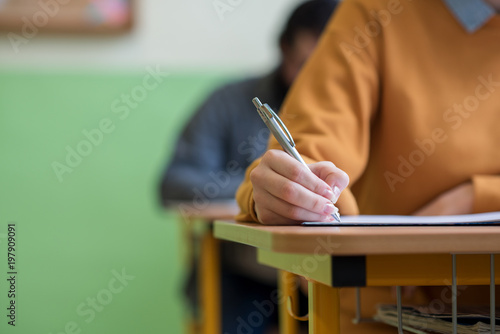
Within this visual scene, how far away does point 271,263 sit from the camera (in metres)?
0.80

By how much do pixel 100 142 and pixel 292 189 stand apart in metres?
2.62

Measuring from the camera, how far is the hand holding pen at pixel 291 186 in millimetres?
652

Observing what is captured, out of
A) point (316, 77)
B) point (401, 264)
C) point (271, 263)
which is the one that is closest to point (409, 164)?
point (316, 77)

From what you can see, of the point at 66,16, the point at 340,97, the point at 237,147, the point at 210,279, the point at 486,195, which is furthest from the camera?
the point at 66,16

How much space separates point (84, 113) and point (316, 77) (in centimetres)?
230

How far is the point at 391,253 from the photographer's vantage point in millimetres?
496

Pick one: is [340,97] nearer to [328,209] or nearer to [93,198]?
[328,209]

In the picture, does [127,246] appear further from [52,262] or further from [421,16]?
[421,16]

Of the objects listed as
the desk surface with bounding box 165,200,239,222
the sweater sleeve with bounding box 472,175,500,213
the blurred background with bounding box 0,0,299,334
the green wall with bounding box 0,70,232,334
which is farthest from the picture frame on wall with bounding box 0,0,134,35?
the sweater sleeve with bounding box 472,175,500,213

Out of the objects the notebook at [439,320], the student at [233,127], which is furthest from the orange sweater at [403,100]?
the student at [233,127]

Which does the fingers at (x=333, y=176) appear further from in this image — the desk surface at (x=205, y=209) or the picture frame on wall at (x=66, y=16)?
the picture frame on wall at (x=66, y=16)

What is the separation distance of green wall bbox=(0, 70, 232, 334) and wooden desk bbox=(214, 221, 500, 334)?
8.70 feet

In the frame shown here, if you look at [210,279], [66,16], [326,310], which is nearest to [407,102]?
[326,310]

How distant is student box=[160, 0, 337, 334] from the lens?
233cm
